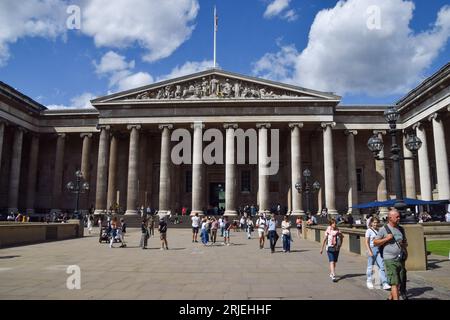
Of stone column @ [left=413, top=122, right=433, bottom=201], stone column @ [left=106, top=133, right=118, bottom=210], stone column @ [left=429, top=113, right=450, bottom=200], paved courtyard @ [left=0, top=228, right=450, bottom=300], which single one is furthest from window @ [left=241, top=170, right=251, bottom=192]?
paved courtyard @ [left=0, top=228, right=450, bottom=300]

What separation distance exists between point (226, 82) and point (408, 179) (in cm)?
2408

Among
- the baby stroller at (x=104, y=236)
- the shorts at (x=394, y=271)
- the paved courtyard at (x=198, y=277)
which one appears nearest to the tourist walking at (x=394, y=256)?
the shorts at (x=394, y=271)

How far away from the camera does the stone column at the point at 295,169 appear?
40.4 metres

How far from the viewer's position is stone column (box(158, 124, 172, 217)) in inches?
1622

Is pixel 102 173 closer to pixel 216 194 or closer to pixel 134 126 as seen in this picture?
pixel 134 126

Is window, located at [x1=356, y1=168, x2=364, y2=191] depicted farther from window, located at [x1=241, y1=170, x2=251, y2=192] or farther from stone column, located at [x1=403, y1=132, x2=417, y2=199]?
window, located at [x1=241, y1=170, x2=251, y2=192]

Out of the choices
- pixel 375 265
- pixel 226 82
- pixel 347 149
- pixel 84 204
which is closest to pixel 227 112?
pixel 226 82

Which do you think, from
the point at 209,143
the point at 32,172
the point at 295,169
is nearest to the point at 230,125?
the point at 209,143

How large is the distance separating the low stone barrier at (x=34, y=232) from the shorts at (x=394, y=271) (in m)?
19.2

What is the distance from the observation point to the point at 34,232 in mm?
23016

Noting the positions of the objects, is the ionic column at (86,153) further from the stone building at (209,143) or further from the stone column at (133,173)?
the stone column at (133,173)

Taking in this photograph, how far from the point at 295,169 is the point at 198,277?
31418mm

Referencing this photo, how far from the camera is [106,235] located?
23.6 meters

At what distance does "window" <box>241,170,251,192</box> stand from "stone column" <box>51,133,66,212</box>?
76.0ft
